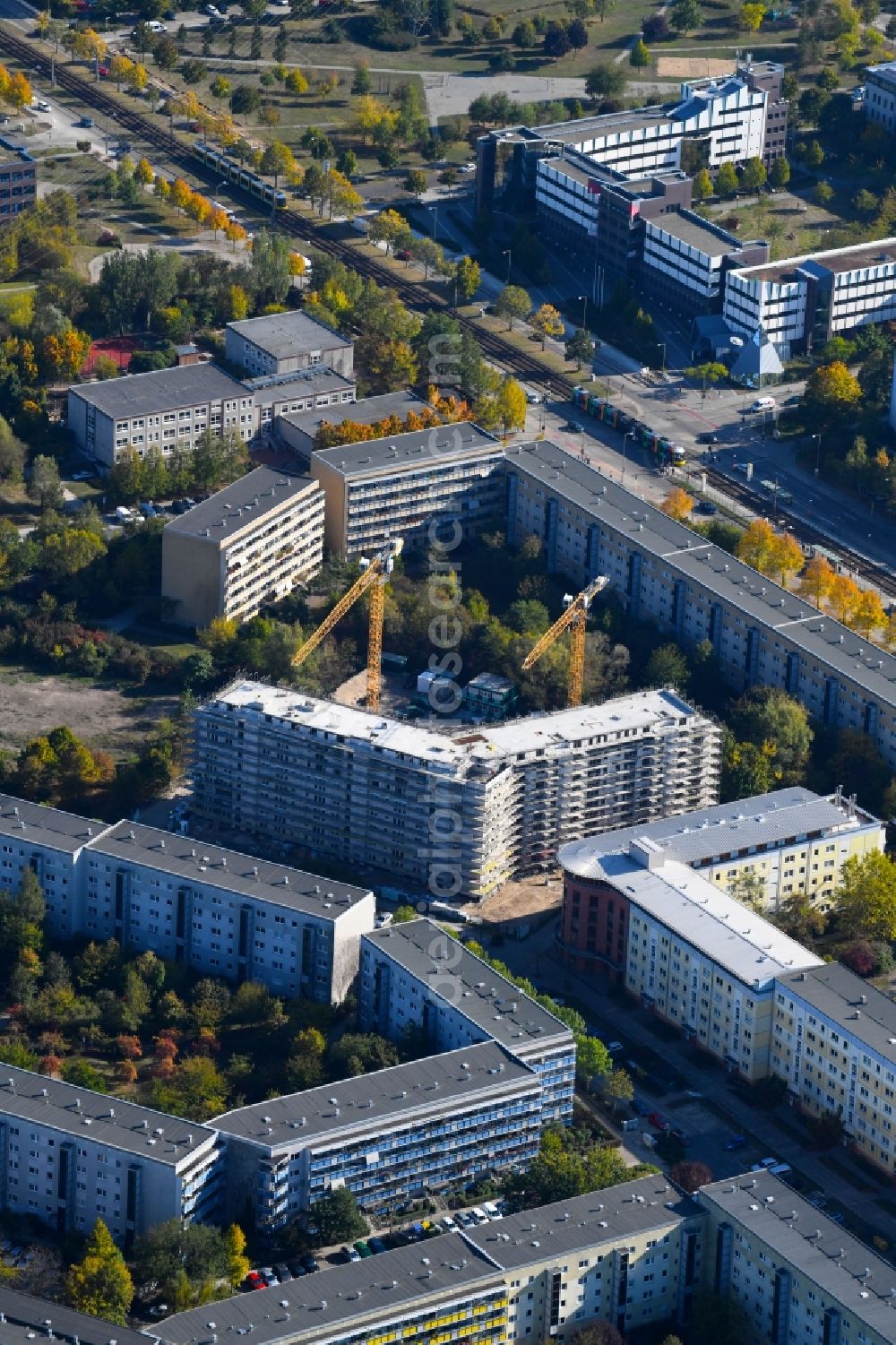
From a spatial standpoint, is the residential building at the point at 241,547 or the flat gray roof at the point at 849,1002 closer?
the flat gray roof at the point at 849,1002

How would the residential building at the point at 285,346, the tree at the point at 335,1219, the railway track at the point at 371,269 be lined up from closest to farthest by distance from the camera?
the tree at the point at 335,1219, the railway track at the point at 371,269, the residential building at the point at 285,346

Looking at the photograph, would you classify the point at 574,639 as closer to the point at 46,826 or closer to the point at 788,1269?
the point at 46,826

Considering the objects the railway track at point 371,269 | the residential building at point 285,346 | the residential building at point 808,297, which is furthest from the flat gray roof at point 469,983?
the residential building at point 808,297

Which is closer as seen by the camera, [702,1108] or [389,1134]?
[389,1134]

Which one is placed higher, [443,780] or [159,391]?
[159,391]

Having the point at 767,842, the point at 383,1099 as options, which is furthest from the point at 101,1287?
the point at 767,842

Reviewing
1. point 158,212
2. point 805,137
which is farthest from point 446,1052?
point 805,137

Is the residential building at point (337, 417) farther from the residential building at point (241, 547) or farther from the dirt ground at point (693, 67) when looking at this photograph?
the dirt ground at point (693, 67)
